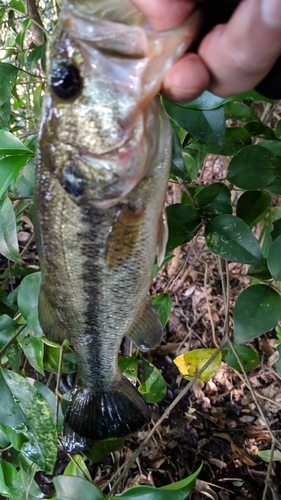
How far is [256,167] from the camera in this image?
3.61 feet

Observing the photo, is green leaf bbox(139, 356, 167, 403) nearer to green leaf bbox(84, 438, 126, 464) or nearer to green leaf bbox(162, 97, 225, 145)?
green leaf bbox(84, 438, 126, 464)

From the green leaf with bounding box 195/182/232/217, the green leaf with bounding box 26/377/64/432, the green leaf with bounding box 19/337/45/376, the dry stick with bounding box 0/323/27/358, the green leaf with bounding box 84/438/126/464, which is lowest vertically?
the green leaf with bounding box 84/438/126/464

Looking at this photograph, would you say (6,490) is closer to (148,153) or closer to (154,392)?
(154,392)

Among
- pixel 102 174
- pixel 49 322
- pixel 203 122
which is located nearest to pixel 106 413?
pixel 49 322

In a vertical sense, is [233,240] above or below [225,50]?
below

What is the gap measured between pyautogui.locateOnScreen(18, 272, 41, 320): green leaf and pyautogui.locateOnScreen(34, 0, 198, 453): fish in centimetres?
16

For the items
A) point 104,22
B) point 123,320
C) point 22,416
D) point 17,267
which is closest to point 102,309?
point 123,320

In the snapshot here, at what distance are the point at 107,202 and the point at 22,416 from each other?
2.25ft

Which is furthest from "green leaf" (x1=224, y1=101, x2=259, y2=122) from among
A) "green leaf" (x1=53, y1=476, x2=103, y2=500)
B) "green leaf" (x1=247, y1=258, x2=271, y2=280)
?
"green leaf" (x1=53, y1=476, x2=103, y2=500)

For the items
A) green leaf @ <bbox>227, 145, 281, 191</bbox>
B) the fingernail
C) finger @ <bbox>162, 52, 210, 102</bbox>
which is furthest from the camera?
green leaf @ <bbox>227, 145, 281, 191</bbox>

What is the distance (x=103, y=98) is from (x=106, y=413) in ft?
2.58

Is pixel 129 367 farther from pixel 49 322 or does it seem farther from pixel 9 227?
pixel 9 227

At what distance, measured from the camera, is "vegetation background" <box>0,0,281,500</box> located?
1059 mm

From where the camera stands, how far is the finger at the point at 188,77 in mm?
657
